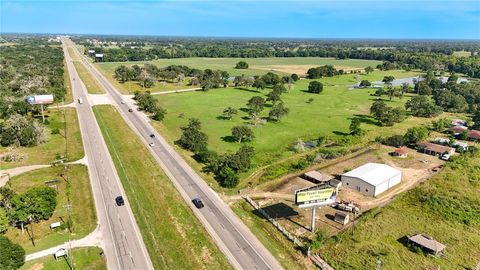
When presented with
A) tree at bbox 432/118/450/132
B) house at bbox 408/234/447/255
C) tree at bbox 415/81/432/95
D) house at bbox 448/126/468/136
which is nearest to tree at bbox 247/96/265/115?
tree at bbox 432/118/450/132

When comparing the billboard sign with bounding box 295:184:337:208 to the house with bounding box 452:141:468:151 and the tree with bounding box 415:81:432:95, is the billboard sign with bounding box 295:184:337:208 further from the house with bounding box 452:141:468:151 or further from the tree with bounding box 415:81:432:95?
the tree with bounding box 415:81:432:95

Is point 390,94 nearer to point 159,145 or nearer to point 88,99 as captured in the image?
point 159,145

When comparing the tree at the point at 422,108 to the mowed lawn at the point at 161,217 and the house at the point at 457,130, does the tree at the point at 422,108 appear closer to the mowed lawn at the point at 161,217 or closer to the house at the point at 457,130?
the house at the point at 457,130

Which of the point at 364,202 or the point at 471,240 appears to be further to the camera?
the point at 364,202

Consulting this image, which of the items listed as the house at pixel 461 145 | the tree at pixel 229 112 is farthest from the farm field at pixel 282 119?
the house at pixel 461 145

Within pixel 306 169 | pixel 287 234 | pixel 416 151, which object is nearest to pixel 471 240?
pixel 287 234

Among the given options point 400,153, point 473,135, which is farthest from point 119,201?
point 473,135
